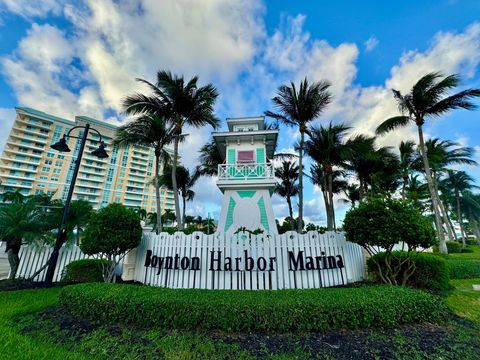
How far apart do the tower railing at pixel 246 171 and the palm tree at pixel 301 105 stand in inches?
122

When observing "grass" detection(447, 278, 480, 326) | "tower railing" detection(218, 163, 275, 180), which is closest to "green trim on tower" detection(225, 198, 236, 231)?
"tower railing" detection(218, 163, 275, 180)

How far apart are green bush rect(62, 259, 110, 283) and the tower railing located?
696 centimetres

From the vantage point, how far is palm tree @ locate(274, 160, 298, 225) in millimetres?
24828

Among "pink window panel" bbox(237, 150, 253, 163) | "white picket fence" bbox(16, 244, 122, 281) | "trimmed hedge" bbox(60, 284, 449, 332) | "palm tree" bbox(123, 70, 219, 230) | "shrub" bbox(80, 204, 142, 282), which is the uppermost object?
"palm tree" bbox(123, 70, 219, 230)

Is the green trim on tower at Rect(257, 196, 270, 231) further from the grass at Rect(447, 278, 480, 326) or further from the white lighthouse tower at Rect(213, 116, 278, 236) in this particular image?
the grass at Rect(447, 278, 480, 326)

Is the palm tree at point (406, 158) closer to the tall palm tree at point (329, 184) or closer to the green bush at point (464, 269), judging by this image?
the tall palm tree at point (329, 184)

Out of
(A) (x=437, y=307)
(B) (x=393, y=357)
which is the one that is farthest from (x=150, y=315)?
(A) (x=437, y=307)

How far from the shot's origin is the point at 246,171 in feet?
40.0

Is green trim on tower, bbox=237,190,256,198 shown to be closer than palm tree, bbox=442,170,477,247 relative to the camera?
Yes

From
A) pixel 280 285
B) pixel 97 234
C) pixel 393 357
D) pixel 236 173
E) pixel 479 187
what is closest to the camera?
pixel 393 357

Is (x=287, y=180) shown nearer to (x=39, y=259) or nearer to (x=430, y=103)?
(x=430, y=103)

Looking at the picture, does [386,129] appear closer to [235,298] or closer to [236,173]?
[236,173]

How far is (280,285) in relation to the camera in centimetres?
585

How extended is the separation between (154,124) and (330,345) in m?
15.6
